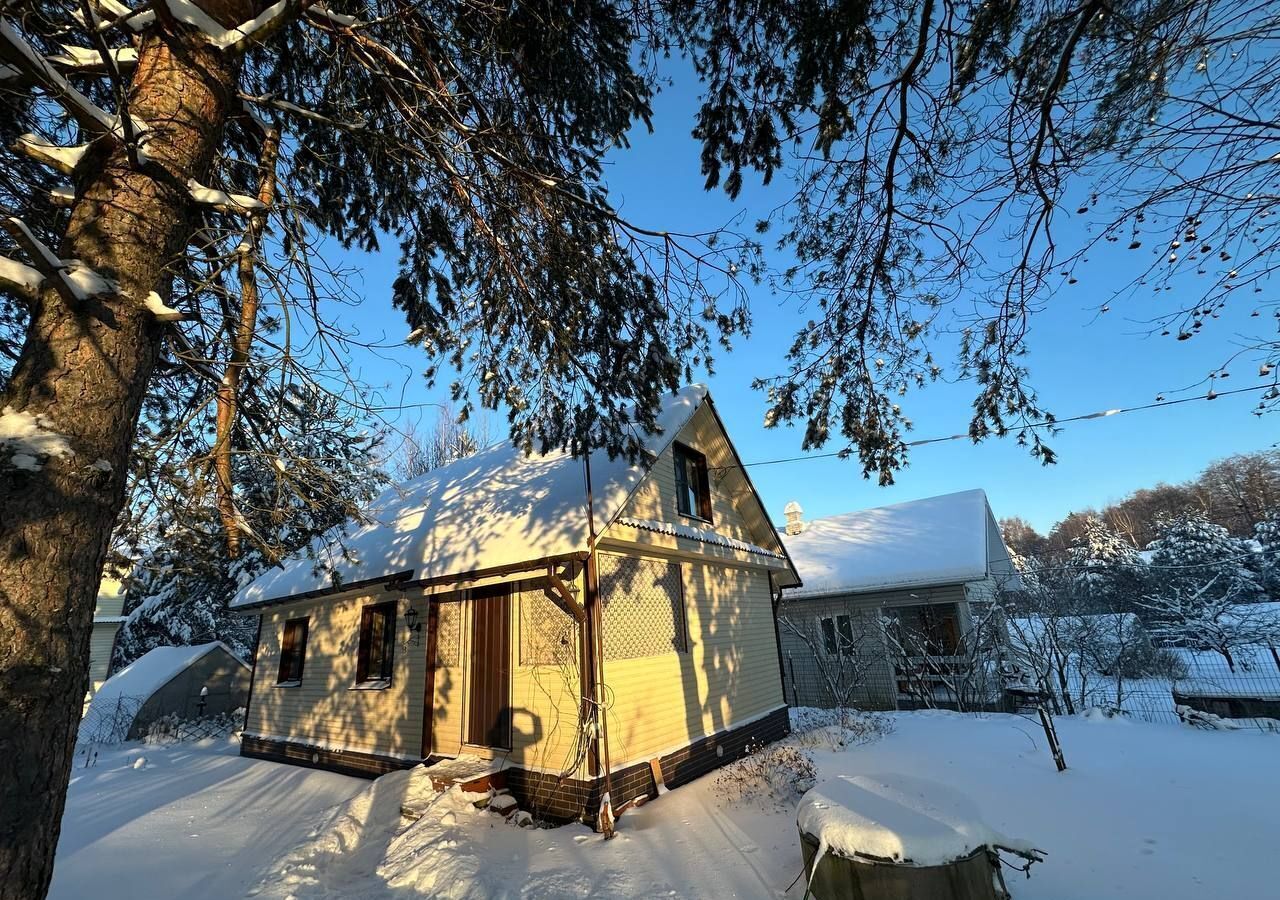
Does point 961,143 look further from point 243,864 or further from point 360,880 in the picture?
point 243,864

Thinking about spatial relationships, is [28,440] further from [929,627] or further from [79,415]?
[929,627]

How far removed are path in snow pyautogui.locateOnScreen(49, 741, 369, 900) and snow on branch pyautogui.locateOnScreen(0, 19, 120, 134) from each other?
20.5ft

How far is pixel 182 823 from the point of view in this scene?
7188mm

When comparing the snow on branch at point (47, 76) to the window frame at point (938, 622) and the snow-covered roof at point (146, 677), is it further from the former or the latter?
the snow-covered roof at point (146, 677)

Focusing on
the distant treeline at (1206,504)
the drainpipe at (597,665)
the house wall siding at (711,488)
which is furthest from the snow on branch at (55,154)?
the distant treeline at (1206,504)

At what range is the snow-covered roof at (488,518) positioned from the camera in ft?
24.9

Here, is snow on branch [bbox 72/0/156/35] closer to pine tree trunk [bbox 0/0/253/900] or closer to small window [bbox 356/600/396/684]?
pine tree trunk [bbox 0/0/253/900]

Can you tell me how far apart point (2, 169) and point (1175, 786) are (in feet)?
42.5

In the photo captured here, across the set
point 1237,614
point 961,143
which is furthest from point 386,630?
point 1237,614

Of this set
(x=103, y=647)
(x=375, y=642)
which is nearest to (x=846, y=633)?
(x=375, y=642)

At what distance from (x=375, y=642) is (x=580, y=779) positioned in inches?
223

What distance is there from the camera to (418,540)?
9703mm

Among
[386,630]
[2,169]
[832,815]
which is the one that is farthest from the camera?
[386,630]

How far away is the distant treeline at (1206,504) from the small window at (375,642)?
3573 centimetres
